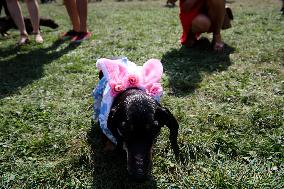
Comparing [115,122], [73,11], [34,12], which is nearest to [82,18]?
[73,11]

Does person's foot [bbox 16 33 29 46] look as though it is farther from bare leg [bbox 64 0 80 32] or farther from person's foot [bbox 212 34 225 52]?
person's foot [bbox 212 34 225 52]

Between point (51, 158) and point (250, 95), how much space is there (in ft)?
7.68

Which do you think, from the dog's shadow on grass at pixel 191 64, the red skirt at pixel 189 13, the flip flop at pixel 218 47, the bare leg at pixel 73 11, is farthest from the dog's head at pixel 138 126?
the bare leg at pixel 73 11

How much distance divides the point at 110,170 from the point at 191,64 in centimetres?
290

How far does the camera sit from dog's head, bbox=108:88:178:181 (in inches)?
94.8

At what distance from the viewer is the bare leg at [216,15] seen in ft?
19.8

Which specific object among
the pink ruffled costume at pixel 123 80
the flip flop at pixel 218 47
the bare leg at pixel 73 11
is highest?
the pink ruffled costume at pixel 123 80

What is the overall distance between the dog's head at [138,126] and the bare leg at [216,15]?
12.3ft

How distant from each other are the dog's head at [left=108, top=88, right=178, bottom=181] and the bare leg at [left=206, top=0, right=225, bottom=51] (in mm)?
3746

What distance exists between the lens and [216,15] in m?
6.13

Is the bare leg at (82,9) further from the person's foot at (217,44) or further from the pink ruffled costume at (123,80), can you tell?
the pink ruffled costume at (123,80)

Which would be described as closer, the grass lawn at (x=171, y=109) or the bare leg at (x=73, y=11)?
the grass lawn at (x=171, y=109)

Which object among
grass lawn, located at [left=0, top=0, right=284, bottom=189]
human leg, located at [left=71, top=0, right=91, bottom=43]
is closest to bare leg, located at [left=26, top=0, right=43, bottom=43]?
grass lawn, located at [left=0, top=0, right=284, bottom=189]

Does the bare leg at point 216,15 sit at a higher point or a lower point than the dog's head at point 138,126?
lower
